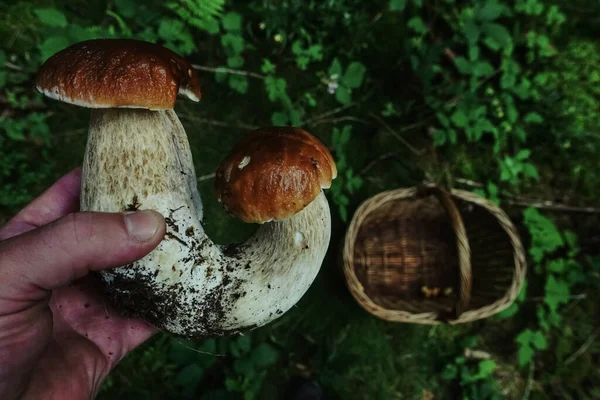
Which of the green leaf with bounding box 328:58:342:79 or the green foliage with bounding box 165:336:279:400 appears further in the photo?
the green leaf with bounding box 328:58:342:79

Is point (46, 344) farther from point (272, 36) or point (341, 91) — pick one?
point (272, 36)

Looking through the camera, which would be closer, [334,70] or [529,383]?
[334,70]

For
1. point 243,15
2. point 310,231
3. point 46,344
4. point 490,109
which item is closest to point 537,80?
point 490,109

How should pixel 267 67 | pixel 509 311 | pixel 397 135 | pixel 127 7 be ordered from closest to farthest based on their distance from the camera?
1. pixel 127 7
2. pixel 267 67
3. pixel 509 311
4. pixel 397 135

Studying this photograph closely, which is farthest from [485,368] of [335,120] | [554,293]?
[335,120]

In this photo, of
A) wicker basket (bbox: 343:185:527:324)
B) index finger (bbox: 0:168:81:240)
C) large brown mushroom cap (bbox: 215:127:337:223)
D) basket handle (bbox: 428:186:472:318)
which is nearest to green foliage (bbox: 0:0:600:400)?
wicker basket (bbox: 343:185:527:324)

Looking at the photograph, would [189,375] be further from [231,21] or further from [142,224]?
[231,21]

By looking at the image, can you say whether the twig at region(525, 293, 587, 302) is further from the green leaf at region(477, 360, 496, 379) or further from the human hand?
the human hand
